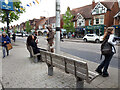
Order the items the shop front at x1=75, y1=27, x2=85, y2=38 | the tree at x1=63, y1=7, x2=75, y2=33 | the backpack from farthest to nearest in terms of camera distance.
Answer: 1. the shop front at x1=75, y1=27, x2=85, y2=38
2. the tree at x1=63, y1=7, x2=75, y2=33
3. the backpack

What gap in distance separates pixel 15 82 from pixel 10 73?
3.07ft

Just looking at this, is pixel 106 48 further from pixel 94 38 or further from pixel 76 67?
pixel 94 38

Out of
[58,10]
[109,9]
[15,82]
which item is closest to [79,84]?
[15,82]

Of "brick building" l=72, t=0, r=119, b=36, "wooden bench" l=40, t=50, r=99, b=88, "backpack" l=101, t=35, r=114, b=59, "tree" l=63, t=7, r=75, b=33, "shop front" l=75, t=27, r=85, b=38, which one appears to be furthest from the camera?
"shop front" l=75, t=27, r=85, b=38

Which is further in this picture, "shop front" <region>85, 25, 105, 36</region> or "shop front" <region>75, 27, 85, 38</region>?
"shop front" <region>75, 27, 85, 38</region>

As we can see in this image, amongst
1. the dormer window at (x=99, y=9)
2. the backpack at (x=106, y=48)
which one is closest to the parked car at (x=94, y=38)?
the dormer window at (x=99, y=9)

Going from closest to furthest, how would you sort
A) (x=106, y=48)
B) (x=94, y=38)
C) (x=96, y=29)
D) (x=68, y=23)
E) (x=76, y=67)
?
(x=76, y=67) < (x=106, y=48) < (x=94, y=38) < (x=96, y=29) < (x=68, y=23)

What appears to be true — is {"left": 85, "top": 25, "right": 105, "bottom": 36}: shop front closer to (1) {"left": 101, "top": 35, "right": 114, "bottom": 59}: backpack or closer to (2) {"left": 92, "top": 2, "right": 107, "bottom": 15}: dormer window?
(2) {"left": 92, "top": 2, "right": 107, "bottom": 15}: dormer window

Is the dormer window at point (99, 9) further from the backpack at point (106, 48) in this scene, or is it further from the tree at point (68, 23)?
the backpack at point (106, 48)

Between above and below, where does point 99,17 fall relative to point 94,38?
above

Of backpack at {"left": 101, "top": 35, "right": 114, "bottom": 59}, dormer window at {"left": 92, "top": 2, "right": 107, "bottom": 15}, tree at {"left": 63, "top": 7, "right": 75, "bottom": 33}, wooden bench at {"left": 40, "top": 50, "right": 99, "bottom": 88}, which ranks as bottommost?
wooden bench at {"left": 40, "top": 50, "right": 99, "bottom": 88}

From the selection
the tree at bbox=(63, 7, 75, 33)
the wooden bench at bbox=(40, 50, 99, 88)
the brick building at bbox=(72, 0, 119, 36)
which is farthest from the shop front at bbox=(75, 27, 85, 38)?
the wooden bench at bbox=(40, 50, 99, 88)

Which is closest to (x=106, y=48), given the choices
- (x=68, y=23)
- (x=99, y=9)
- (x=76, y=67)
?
(x=76, y=67)

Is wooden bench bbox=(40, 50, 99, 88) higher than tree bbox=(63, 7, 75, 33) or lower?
lower
